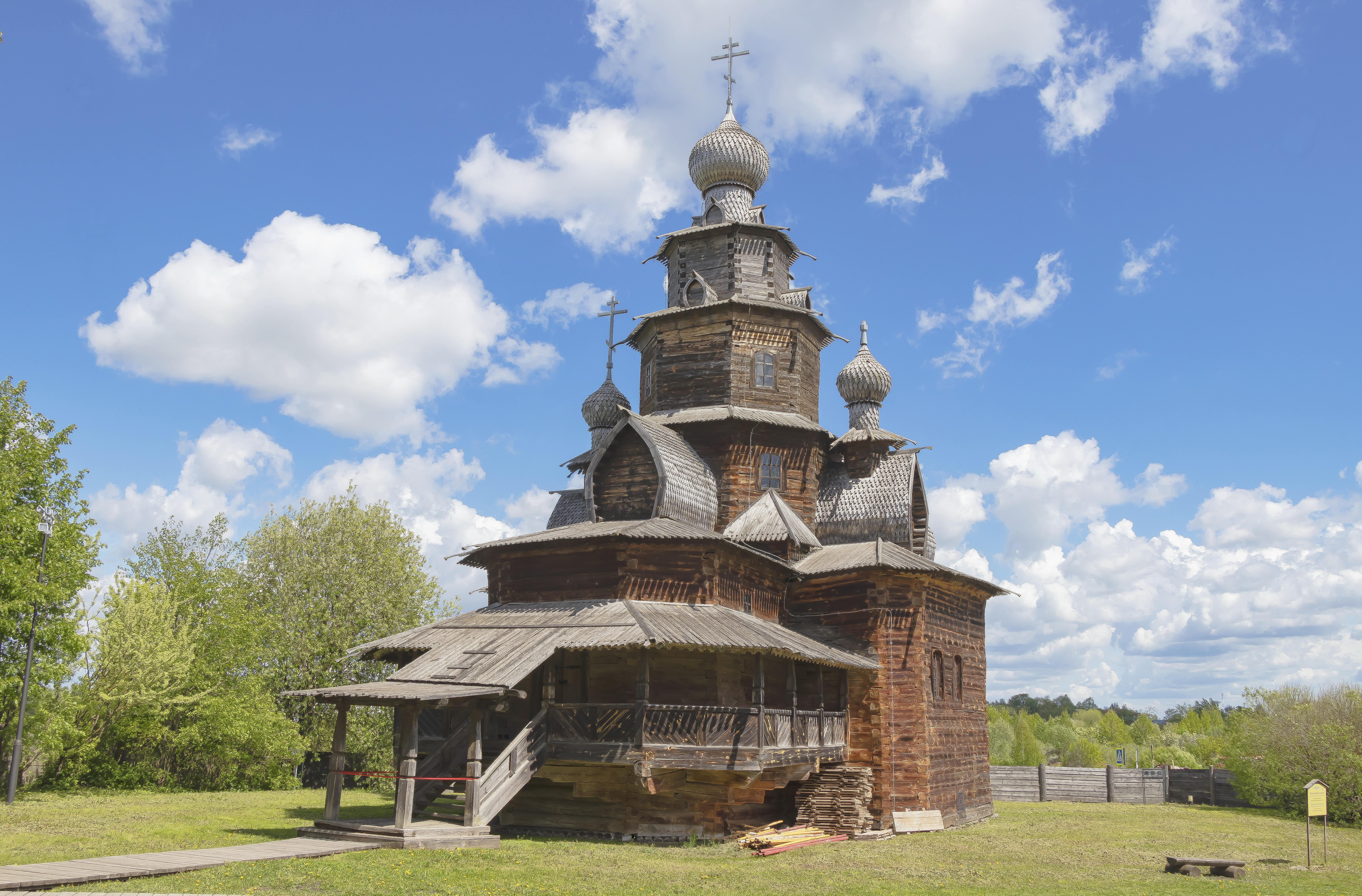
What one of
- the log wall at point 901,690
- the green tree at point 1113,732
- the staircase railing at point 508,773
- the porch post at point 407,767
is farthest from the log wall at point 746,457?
the green tree at point 1113,732

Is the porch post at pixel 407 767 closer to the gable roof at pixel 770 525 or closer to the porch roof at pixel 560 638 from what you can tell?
the porch roof at pixel 560 638

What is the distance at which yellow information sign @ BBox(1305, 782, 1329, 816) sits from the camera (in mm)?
16359

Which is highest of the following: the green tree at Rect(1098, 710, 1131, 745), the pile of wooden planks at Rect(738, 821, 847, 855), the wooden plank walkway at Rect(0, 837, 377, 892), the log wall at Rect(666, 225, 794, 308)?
the log wall at Rect(666, 225, 794, 308)

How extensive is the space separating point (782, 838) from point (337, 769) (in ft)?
25.4

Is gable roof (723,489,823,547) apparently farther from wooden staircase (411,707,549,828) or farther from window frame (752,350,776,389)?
wooden staircase (411,707,549,828)

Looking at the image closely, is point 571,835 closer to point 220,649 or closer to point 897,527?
point 897,527

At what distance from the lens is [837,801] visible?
19734 millimetres

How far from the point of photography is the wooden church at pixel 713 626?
53.6ft

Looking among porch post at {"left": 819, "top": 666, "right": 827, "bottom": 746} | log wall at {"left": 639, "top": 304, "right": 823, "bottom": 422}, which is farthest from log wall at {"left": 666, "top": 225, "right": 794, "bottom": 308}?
porch post at {"left": 819, "top": 666, "right": 827, "bottom": 746}

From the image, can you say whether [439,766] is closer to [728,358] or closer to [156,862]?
[156,862]

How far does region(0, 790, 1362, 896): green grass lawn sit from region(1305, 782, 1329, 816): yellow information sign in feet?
3.18

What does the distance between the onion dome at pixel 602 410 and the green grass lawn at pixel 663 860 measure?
1136 centimetres

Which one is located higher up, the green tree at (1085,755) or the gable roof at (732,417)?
the gable roof at (732,417)

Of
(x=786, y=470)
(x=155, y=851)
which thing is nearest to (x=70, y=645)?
(x=155, y=851)
